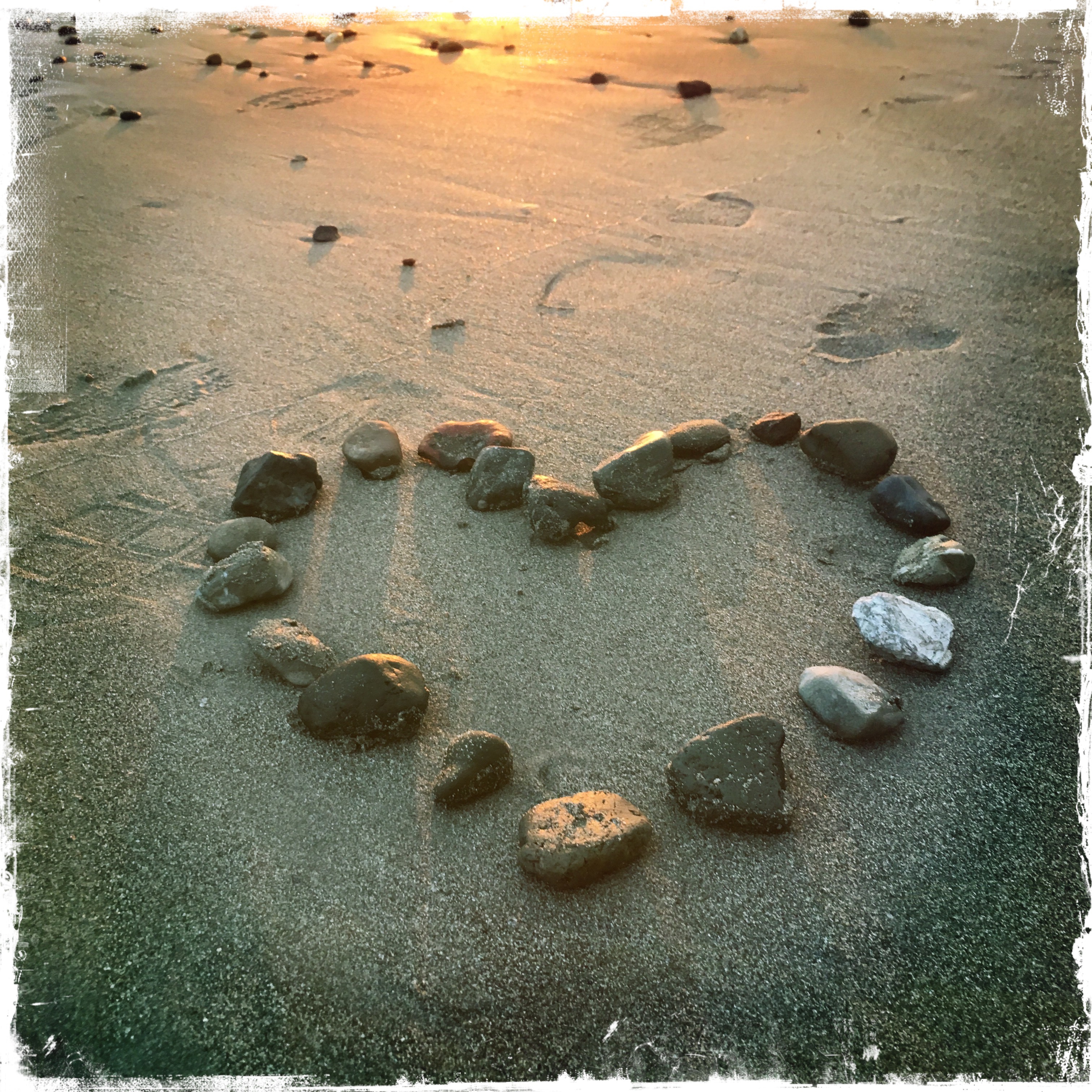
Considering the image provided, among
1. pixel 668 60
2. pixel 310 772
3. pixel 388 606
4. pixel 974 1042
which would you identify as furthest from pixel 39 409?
pixel 668 60

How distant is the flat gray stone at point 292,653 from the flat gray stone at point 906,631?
1120 mm

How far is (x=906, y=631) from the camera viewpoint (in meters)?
1.68

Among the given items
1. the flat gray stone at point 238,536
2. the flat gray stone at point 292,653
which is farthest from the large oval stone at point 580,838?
the flat gray stone at point 238,536

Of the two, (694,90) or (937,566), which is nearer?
(937,566)

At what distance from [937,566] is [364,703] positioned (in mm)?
1283

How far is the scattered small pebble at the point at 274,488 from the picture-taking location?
2.06 meters

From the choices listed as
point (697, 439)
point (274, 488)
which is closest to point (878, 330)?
point (697, 439)

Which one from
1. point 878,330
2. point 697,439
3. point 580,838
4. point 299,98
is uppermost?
point 299,98

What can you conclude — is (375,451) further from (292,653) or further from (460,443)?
(292,653)

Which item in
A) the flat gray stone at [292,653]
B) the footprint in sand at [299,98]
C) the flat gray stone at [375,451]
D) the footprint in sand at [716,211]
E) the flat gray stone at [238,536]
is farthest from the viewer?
the footprint in sand at [299,98]

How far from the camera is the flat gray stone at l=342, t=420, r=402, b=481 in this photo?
2.19 metres

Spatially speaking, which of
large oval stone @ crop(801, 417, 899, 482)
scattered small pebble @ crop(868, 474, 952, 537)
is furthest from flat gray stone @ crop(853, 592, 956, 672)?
large oval stone @ crop(801, 417, 899, 482)

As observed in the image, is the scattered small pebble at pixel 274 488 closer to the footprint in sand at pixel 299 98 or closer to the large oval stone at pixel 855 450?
the large oval stone at pixel 855 450

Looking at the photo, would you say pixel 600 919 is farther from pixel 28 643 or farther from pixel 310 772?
pixel 28 643
